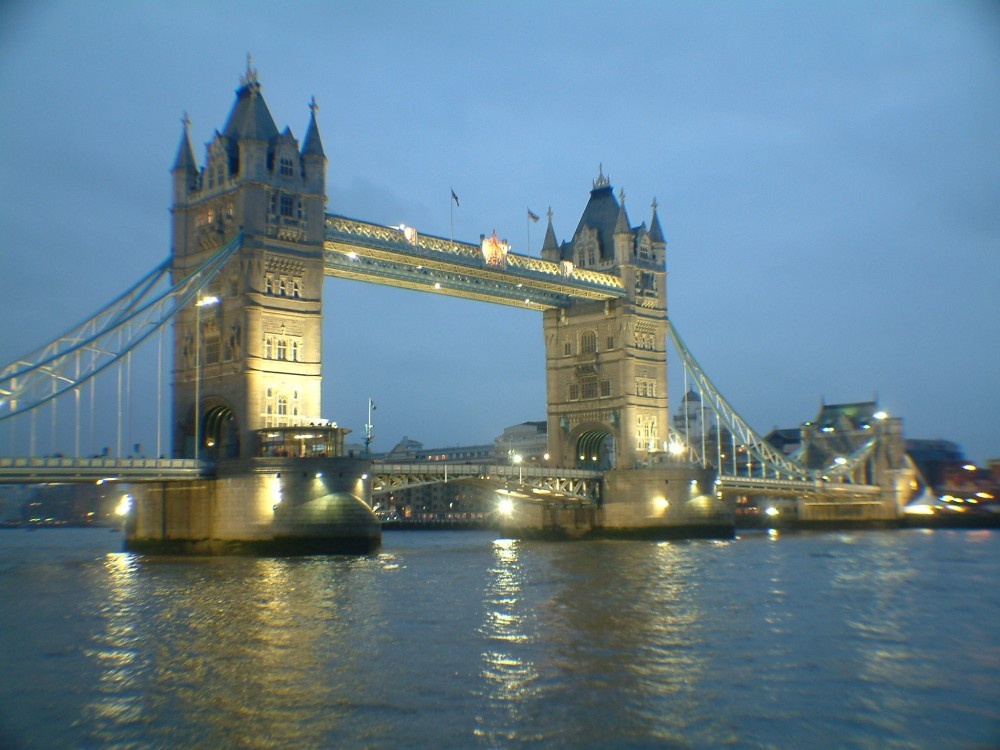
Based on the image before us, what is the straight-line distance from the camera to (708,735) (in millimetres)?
16047

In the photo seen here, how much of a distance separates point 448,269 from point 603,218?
1916cm

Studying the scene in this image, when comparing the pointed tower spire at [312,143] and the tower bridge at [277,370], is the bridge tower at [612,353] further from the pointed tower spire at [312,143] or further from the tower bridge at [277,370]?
the pointed tower spire at [312,143]

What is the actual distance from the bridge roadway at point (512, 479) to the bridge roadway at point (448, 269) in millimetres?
9870

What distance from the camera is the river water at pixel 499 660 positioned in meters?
16.5

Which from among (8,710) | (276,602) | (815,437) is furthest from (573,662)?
(815,437)

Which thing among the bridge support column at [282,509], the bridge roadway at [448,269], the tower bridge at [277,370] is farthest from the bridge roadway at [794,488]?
the bridge support column at [282,509]

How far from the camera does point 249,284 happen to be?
50.6 metres

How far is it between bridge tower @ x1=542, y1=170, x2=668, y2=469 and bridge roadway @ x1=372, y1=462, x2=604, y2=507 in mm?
3426

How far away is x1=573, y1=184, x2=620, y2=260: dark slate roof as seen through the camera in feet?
244

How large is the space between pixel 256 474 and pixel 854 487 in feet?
199

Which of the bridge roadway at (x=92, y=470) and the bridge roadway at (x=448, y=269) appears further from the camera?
the bridge roadway at (x=448, y=269)

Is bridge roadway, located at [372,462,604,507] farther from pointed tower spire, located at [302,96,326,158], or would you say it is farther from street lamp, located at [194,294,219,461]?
pointed tower spire, located at [302,96,326,158]

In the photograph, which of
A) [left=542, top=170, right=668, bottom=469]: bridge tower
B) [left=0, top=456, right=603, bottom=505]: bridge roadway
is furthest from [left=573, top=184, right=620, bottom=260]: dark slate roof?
[left=0, top=456, right=603, bottom=505]: bridge roadway

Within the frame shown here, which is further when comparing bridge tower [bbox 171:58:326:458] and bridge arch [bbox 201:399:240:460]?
bridge arch [bbox 201:399:240:460]
